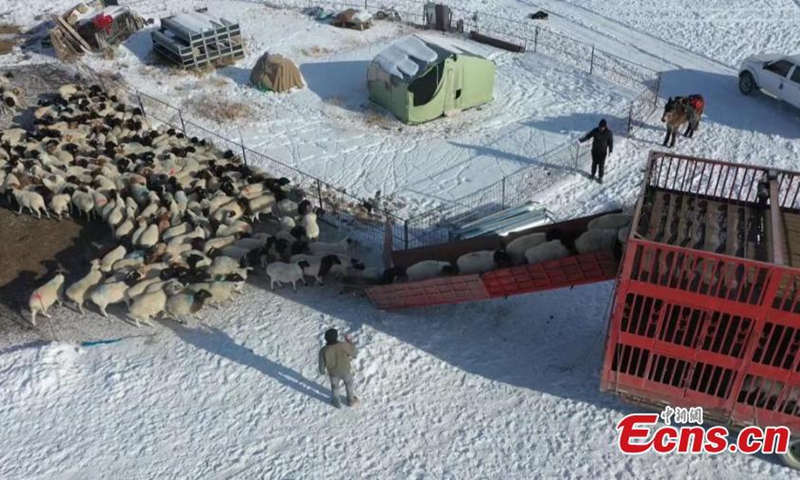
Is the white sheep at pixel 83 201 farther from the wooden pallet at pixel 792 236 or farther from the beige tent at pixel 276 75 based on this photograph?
the wooden pallet at pixel 792 236

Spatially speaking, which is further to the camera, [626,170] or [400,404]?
[626,170]

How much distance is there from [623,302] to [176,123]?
57.4ft

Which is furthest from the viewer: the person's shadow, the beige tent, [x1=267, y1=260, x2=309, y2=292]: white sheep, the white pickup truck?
the beige tent

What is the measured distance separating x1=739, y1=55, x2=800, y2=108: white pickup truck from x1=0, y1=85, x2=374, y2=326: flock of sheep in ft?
51.4

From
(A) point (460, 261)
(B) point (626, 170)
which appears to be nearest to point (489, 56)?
(B) point (626, 170)

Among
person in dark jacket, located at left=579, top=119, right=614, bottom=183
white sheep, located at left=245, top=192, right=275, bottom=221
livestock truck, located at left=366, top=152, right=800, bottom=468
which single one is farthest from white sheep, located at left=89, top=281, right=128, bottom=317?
person in dark jacket, located at left=579, top=119, right=614, bottom=183

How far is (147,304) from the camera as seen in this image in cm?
1395

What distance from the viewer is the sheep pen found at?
50.3ft

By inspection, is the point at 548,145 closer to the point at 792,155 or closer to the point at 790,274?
the point at 792,155

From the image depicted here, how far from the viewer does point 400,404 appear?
12.5 m

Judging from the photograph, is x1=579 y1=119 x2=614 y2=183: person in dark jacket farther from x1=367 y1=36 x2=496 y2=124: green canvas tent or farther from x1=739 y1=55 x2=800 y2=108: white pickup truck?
x1=739 y1=55 x2=800 y2=108: white pickup truck

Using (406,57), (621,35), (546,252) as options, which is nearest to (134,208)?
(546,252)

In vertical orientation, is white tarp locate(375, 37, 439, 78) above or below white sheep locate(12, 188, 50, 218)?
above

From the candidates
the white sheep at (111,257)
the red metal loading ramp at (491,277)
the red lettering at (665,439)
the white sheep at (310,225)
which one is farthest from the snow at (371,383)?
the white sheep at (310,225)
